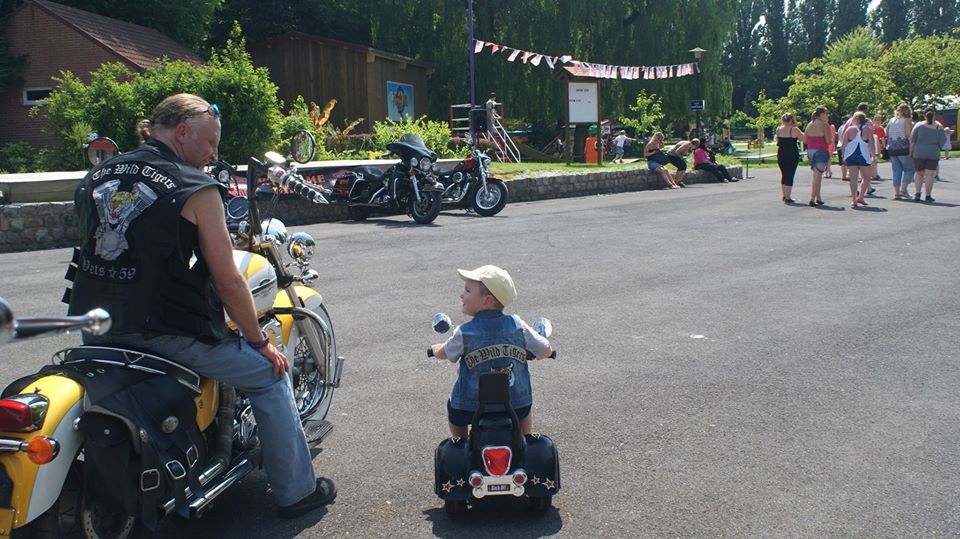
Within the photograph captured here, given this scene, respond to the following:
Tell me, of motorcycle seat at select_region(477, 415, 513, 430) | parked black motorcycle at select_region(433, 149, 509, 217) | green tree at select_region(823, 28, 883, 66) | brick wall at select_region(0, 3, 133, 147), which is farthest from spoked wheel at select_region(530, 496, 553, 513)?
green tree at select_region(823, 28, 883, 66)

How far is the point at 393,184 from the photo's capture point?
589 inches

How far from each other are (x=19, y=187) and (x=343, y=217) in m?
5.06

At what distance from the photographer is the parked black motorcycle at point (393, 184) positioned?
579 inches

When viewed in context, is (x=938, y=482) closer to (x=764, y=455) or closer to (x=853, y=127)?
(x=764, y=455)

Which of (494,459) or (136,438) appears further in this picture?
(494,459)

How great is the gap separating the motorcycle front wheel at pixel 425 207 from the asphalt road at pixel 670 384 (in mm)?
2075

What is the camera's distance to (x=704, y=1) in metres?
35.5

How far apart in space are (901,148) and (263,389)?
1674 centimetres

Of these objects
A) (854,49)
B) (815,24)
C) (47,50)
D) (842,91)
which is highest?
(815,24)

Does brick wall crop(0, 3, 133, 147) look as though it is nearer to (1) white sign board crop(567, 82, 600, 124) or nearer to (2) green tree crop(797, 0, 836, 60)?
(1) white sign board crop(567, 82, 600, 124)

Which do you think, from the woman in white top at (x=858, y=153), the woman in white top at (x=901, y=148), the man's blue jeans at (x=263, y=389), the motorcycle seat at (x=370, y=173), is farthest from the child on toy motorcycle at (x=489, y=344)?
the woman in white top at (x=901, y=148)

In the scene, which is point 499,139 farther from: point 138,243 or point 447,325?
point 138,243

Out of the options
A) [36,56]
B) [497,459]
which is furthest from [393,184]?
[36,56]

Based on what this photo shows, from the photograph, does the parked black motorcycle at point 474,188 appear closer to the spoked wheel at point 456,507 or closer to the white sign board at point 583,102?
the white sign board at point 583,102
